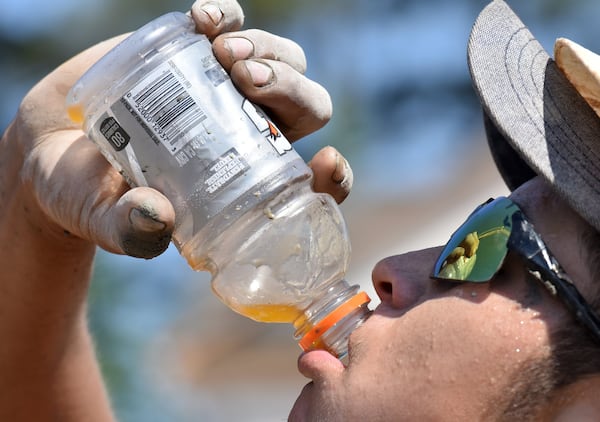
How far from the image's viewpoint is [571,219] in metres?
1.79

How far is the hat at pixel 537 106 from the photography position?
5.68 ft

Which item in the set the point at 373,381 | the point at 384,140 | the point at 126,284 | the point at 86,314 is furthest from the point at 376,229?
the point at 373,381

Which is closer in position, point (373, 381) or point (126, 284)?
point (373, 381)

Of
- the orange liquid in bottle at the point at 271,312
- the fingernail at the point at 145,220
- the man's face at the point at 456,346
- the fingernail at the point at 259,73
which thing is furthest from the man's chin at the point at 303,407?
the fingernail at the point at 259,73

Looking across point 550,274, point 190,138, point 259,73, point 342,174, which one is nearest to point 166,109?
point 190,138

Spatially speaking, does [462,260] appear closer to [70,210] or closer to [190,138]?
[190,138]

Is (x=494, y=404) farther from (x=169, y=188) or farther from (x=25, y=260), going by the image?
(x=25, y=260)

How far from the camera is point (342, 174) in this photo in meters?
2.19

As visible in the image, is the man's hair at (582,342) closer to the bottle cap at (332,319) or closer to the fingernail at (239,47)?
the bottle cap at (332,319)

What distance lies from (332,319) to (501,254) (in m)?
0.36

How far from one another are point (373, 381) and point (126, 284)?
6716 millimetres

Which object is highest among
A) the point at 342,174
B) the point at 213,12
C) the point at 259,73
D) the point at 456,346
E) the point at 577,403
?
the point at 213,12

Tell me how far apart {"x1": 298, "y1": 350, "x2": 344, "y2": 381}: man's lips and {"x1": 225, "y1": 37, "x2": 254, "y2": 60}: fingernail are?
2.01 ft

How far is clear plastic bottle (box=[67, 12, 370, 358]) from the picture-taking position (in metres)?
1.85
